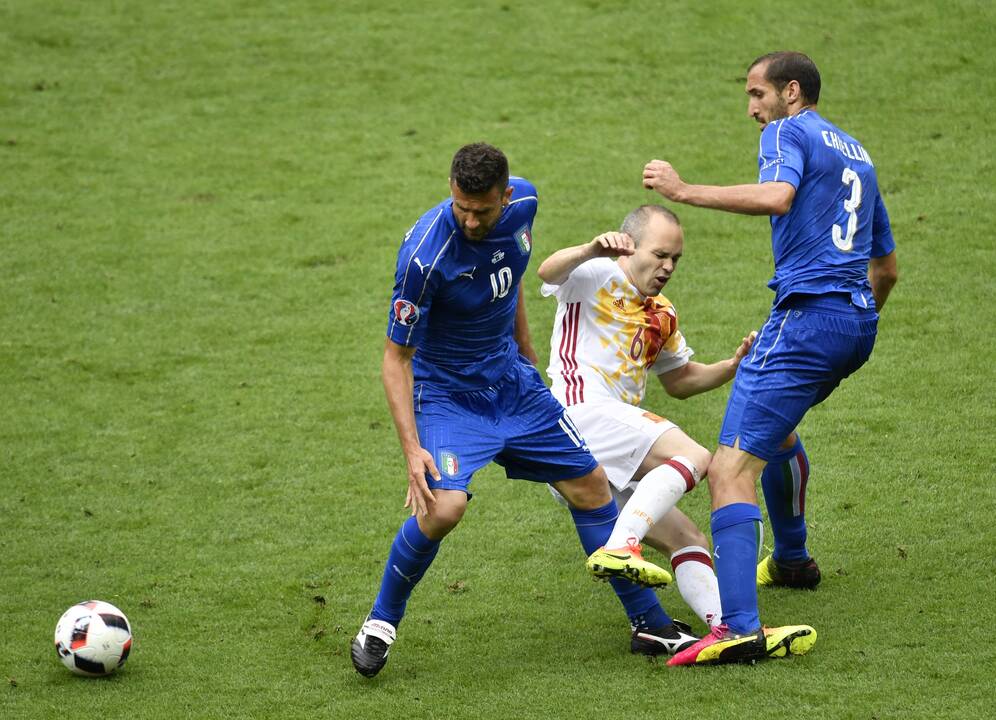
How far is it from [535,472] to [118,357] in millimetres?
4522

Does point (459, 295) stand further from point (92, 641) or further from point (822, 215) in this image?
point (92, 641)

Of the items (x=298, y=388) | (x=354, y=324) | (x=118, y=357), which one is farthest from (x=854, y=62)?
(x=118, y=357)

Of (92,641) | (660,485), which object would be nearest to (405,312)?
(660,485)

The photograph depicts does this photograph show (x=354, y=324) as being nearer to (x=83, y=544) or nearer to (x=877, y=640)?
(x=83, y=544)

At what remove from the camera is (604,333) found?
5.80 metres

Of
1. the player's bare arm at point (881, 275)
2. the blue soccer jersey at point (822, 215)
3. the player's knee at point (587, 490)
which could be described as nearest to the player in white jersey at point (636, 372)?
the player's knee at point (587, 490)

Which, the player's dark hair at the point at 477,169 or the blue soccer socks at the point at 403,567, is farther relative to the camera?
the blue soccer socks at the point at 403,567

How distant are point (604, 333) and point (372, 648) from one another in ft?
5.70

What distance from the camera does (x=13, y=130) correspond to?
39.6 ft

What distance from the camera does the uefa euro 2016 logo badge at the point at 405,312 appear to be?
16.2 feet

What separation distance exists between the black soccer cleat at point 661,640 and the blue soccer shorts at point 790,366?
2.67 feet

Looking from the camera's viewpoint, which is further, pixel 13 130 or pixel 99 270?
pixel 13 130

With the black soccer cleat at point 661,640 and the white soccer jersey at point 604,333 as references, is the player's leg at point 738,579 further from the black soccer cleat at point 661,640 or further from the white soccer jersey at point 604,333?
the white soccer jersey at point 604,333

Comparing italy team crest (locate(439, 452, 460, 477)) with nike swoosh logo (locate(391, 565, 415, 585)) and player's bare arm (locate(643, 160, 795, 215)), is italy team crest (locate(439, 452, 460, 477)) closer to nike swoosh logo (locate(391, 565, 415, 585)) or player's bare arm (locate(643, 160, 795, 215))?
nike swoosh logo (locate(391, 565, 415, 585))
